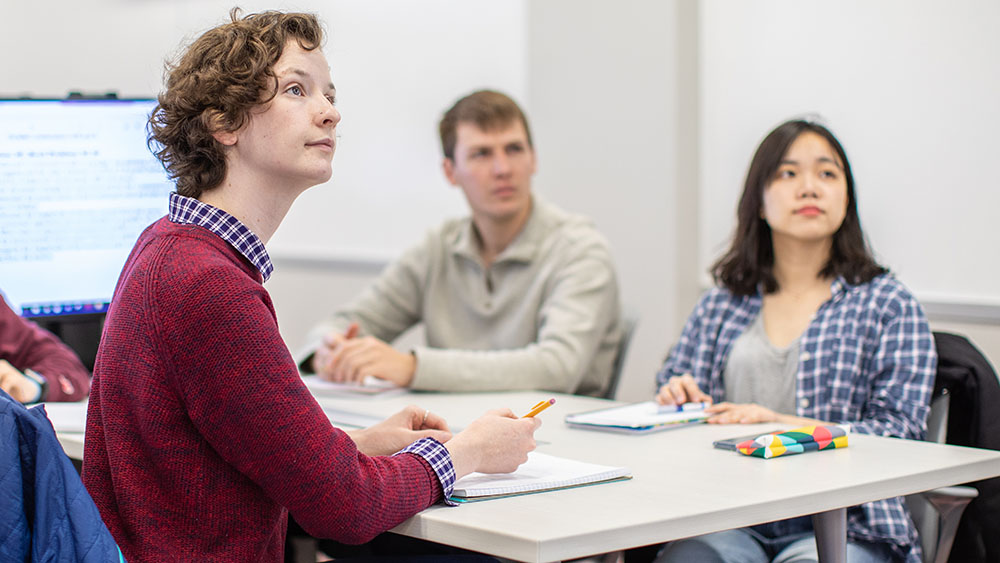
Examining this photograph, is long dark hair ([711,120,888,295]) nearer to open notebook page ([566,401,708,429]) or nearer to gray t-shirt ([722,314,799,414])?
gray t-shirt ([722,314,799,414])

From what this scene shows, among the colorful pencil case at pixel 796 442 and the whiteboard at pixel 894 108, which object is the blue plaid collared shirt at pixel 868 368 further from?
the whiteboard at pixel 894 108

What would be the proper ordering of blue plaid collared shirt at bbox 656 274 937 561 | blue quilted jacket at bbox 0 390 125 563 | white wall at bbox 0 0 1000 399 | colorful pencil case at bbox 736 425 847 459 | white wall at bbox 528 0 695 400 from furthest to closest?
white wall at bbox 528 0 695 400 < white wall at bbox 0 0 1000 399 < blue plaid collared shirt at bbox 656 274 937 561 < colorful pencil case at bbox 736 425 847 459 < blue quilted jacket at bbox 0 390 125 563

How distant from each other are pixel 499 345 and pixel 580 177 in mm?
1044

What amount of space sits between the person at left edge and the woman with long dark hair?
0.73 m

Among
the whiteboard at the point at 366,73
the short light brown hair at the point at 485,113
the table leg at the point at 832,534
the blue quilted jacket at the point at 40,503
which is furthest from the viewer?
the whiteboard at the point at 366,73

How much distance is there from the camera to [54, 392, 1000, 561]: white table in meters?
1.27

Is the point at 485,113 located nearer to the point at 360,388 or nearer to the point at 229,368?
the point at 360,388

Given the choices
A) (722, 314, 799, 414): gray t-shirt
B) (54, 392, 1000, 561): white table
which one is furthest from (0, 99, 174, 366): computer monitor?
(722, 314, 799, 414): gray t-shirt

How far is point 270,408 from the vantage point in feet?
3.96

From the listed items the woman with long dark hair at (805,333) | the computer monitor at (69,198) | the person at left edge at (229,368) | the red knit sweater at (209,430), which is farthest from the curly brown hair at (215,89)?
the computer monitor at (69,198)

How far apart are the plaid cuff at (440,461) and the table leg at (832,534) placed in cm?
53

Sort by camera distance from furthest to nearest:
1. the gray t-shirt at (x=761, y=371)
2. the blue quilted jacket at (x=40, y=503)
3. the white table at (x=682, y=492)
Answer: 1. the gray t-shirt at (x=761, y=371)
2. the white table at (x=682, y=492)
3. the blue quilted jacket at (x=40, y=503)

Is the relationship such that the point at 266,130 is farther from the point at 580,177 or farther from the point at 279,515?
the point at 580,177

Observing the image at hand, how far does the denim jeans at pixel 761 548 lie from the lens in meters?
1.73
